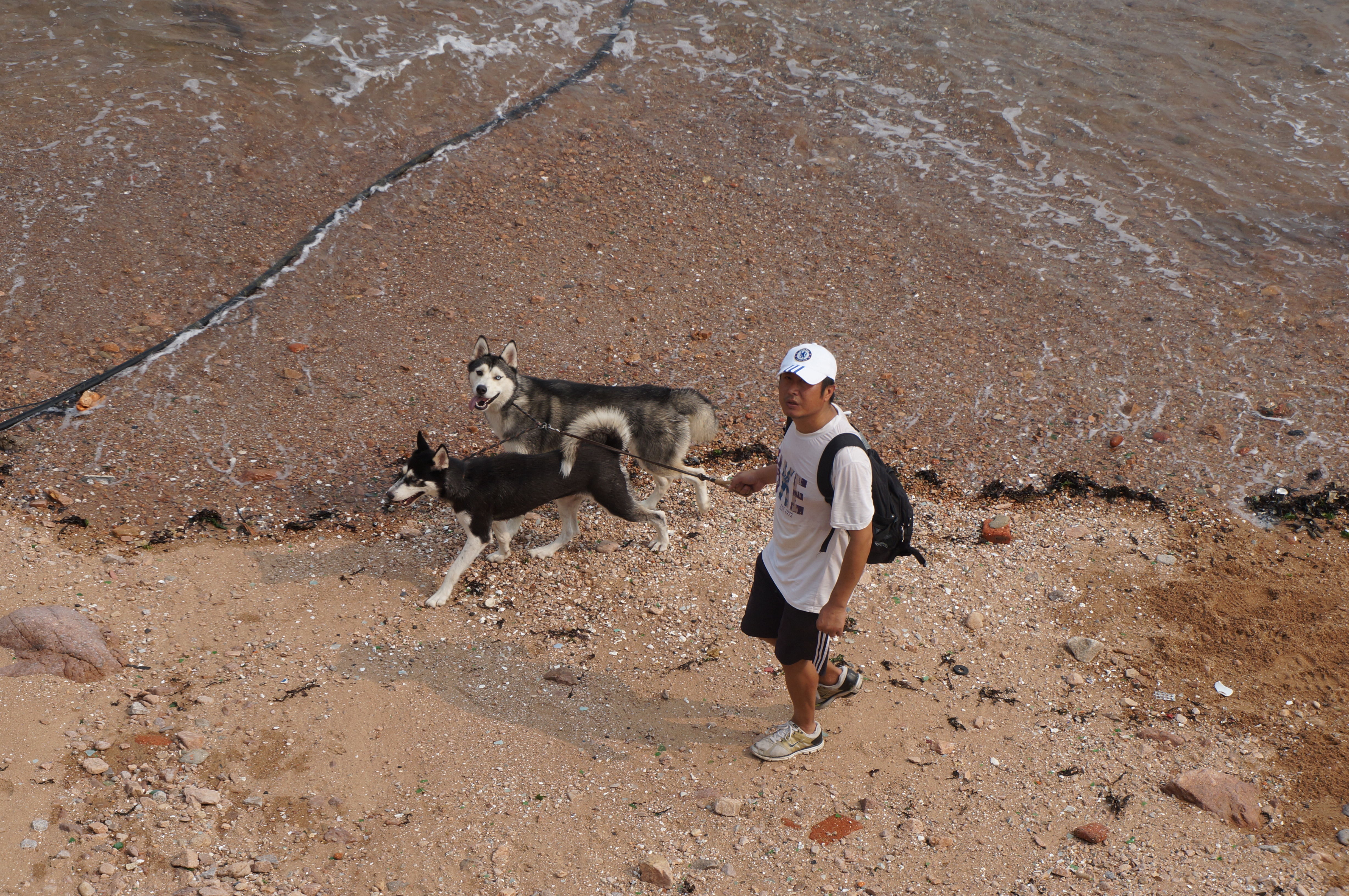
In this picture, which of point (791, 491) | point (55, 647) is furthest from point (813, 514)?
point (55, 647)

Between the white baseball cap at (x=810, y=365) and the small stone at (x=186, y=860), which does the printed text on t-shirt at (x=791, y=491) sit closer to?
the white baseball cap at (x=810, y=365)

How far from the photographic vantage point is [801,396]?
12.0 feet

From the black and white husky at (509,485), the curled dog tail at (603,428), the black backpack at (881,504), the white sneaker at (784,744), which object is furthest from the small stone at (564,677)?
the black backpack at (881,504)

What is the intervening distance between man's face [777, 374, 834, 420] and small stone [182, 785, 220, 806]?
10.9 ft

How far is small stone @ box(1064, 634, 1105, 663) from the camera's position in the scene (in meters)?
5.54

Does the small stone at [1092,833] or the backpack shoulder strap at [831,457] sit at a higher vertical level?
the backpack shoulder strap at [831,457]

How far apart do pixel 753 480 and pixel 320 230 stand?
747cm

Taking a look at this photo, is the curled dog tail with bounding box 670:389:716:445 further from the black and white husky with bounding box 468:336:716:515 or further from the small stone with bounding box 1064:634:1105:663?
the small stone with bounding box 1064:634:1105:663

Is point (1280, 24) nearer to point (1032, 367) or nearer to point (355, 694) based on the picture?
point (1032, 367)

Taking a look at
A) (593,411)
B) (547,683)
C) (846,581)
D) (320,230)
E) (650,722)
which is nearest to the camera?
(846,581)

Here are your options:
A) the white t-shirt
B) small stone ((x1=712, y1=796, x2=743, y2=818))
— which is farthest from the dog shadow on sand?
the white t-shirt

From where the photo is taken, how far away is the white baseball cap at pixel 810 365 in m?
3.64

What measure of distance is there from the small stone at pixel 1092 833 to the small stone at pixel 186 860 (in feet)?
13.5

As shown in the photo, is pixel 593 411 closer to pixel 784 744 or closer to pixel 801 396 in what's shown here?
pixel 784 744
